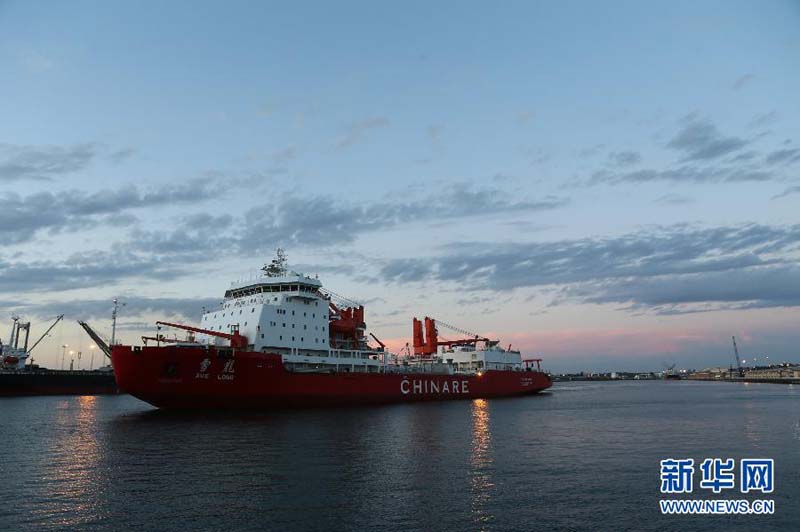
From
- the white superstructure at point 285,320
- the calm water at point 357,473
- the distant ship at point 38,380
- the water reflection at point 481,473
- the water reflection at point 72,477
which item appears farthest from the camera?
the distant ship at point 38,380

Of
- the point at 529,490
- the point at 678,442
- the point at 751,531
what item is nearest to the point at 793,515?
the point at 751,531

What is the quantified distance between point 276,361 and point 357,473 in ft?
67.0

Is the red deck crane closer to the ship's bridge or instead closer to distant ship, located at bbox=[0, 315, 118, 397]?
the ship's bridge

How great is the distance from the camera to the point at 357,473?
1884 centimetres

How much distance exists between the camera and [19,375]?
67438 millimetres

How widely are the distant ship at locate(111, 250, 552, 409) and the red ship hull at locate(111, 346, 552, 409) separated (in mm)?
64

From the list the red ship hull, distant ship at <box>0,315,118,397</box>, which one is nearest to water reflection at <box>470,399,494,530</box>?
the red ship hull

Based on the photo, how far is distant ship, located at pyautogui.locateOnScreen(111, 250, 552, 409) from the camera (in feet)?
112

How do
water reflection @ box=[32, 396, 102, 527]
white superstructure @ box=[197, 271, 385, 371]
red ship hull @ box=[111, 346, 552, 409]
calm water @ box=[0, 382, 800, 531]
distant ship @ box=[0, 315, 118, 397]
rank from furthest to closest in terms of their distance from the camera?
distant ship @ box=[0, 315, 118, 397]
white superstructure @ box=[197, 271, 385, 371]
red ship hull @ box=[111, 346, 552, 409]
water reflection @ box=[32, 396, 102, 527]
calm water @ box=[0, 382, 800, 531]

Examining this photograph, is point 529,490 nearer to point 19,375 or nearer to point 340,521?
point 340,521

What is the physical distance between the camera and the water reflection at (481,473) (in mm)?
14375

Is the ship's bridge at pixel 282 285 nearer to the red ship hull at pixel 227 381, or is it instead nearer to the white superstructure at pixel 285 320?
the white superstructure at pixel 285 320

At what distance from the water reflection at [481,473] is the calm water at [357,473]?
0.07 metres

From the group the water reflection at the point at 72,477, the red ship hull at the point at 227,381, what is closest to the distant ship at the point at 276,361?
the red ship hull at the point at 227,381
